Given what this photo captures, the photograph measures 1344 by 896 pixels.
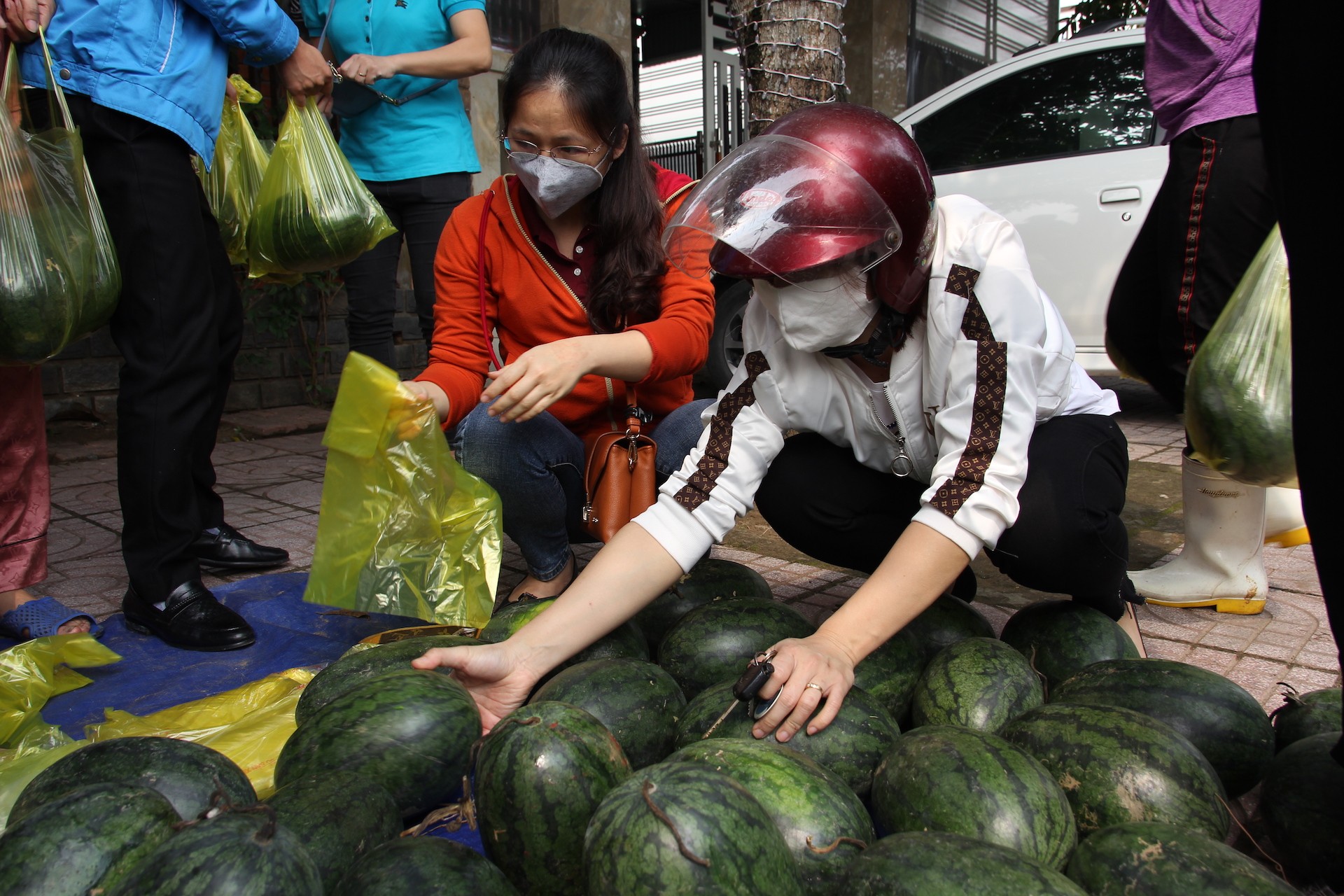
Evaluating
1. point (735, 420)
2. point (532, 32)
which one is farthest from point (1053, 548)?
point (532, 32)

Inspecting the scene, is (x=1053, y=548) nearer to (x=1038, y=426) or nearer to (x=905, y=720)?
(x=1038, y=426)

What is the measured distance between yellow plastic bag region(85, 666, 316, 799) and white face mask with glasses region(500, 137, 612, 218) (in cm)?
131

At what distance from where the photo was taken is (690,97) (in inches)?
425

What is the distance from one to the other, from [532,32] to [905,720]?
6.71m

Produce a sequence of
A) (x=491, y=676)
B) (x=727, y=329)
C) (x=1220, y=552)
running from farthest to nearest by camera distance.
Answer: (x=727, y=329) → (x=1220, y=552) → (x=491, y=676)

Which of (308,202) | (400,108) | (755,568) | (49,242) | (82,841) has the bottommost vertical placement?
(755,568)

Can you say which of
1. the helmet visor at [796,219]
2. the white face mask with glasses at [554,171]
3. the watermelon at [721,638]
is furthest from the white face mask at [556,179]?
the watermelon at [721,638]

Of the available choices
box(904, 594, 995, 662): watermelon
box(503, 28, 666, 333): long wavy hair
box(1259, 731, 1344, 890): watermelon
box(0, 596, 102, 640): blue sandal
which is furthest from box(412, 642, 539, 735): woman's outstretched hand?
box(0, 596, 102, 640): blue sandal

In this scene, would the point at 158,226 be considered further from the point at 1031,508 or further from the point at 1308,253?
the point at 1308,253

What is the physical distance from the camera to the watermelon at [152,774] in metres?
1.37

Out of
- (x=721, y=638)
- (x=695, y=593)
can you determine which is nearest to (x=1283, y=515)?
(x=695, y=593)

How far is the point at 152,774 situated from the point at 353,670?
0.45m

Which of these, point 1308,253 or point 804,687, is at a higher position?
point 1308,253

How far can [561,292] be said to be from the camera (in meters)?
2.67
